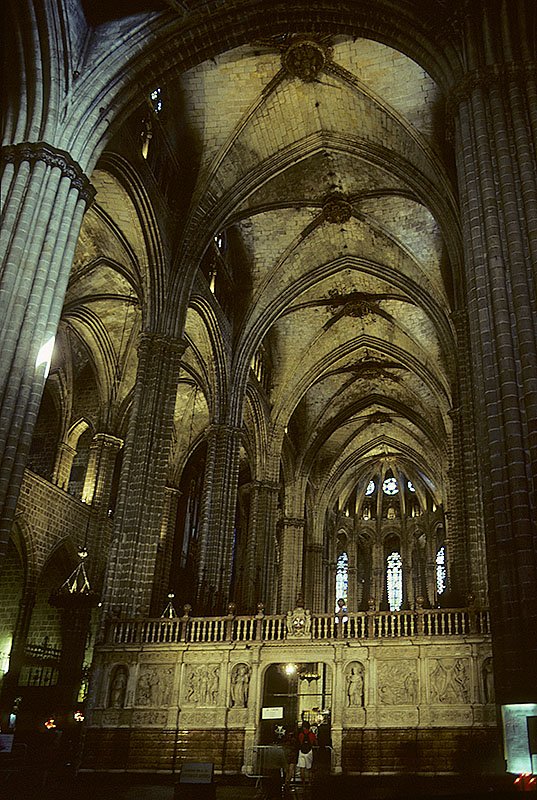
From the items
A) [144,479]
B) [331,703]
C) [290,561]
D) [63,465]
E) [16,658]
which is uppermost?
[63,465]

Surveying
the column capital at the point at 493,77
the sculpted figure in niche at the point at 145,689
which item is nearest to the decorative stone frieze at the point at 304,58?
the column capital at the point at 493,77

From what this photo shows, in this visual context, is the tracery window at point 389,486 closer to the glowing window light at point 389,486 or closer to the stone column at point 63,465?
the glowing window light at point 389,486

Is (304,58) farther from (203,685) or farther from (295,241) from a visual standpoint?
(203,685)

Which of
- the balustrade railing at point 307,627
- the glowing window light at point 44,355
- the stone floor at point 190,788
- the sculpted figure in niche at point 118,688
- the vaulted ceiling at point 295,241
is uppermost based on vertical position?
the vaulted ceiling at point 295,241

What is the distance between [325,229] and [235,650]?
15.0 metres

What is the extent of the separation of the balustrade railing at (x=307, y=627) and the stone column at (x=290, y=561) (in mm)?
15910

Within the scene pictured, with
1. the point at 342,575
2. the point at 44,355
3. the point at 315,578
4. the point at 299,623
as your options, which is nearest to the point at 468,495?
the point at 299,623

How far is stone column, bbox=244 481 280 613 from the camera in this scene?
84.0 ft

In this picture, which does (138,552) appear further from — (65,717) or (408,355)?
(408,355)

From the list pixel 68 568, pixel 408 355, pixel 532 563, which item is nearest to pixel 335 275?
pixel 408 355

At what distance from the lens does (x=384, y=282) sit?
88.5 feet

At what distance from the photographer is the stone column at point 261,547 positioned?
25.6 meters

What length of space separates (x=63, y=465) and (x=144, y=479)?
9521 mm

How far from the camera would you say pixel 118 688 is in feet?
48.0
